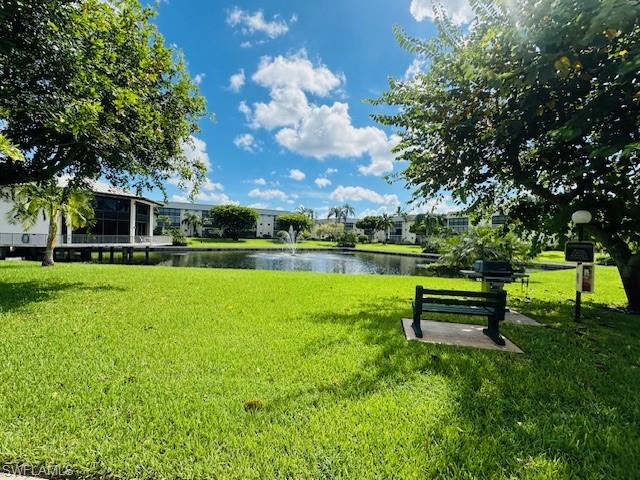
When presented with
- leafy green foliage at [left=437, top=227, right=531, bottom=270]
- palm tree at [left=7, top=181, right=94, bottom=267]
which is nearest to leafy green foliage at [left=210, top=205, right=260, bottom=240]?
palm tree at [left=7, top=181, right=94, bottom=267]

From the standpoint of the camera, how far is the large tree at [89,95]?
5137 millimetres

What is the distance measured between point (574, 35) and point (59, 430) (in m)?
7.15

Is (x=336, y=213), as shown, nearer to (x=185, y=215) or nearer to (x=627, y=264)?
(x=185, y=215)

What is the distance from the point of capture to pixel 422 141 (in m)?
7.80

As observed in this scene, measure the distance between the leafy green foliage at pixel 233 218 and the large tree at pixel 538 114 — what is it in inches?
2360

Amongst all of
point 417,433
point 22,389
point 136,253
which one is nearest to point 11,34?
point 22,389

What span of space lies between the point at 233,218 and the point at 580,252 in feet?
209

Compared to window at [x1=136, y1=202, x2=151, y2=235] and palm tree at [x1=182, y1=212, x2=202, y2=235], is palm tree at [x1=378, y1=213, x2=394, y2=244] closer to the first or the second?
palm tree at [x1=182, y1=212, x2=202, y2=235]

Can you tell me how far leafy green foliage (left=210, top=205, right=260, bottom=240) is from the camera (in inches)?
2562

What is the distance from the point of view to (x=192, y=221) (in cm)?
7144

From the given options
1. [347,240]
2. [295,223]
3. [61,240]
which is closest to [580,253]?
[61,240]

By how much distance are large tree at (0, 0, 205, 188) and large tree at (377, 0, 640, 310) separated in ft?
17.5

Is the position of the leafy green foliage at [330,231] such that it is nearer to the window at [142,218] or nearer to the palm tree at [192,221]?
the palm tree at [192,221]

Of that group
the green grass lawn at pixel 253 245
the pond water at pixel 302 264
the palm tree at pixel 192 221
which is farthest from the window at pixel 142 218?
the palm tree at pixel 192 221
